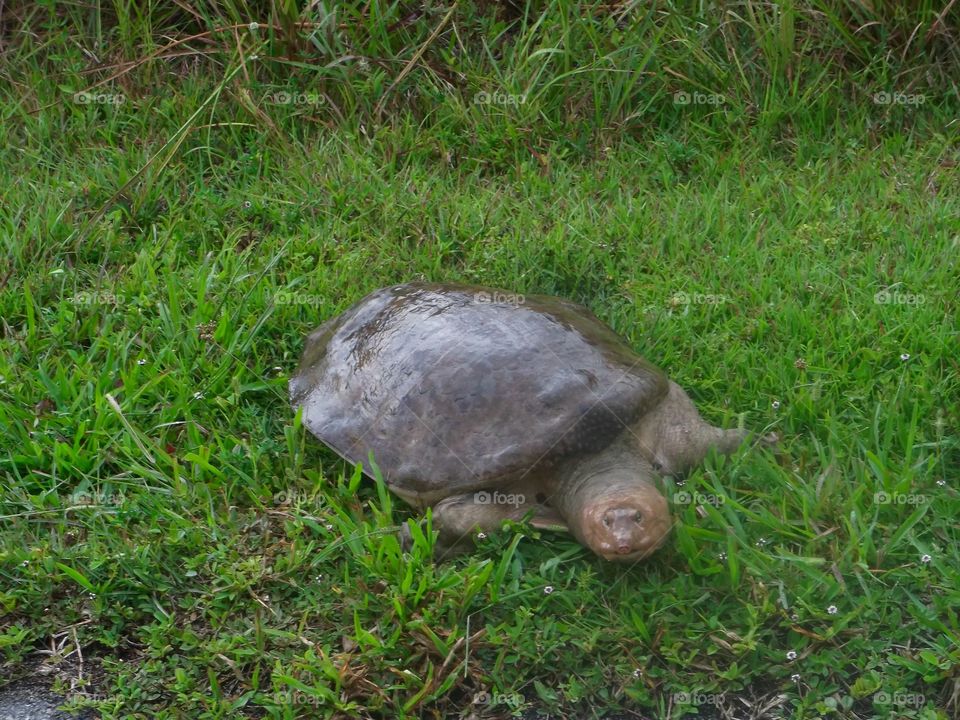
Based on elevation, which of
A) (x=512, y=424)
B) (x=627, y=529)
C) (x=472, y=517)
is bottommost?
(x=472, y=517)

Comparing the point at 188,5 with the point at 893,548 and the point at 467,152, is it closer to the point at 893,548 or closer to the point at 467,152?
the point at 467,152

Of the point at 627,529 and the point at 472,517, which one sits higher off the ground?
the point at 627,529

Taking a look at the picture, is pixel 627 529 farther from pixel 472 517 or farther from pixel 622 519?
pixel 472 517

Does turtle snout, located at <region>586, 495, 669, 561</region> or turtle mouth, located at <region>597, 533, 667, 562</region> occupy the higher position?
turtle snout, located at <region>586, 495, 669, 561</region>

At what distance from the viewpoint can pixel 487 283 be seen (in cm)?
399

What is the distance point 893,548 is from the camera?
2797mm

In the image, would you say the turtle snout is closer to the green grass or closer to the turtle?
the turtle

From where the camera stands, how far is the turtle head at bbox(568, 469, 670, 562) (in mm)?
2680

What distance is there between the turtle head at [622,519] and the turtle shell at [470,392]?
0.19 metres

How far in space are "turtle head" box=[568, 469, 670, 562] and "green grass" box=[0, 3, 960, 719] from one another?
5.1 inches

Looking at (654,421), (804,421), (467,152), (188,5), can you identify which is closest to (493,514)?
(654,421)

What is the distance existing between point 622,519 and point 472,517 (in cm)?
43

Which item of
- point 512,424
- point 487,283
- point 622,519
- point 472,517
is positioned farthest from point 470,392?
point 487,283

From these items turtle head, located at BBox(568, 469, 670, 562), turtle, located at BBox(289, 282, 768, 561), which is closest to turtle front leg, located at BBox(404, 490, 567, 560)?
turtle, located at BBox(289, 282, 768, 561)
